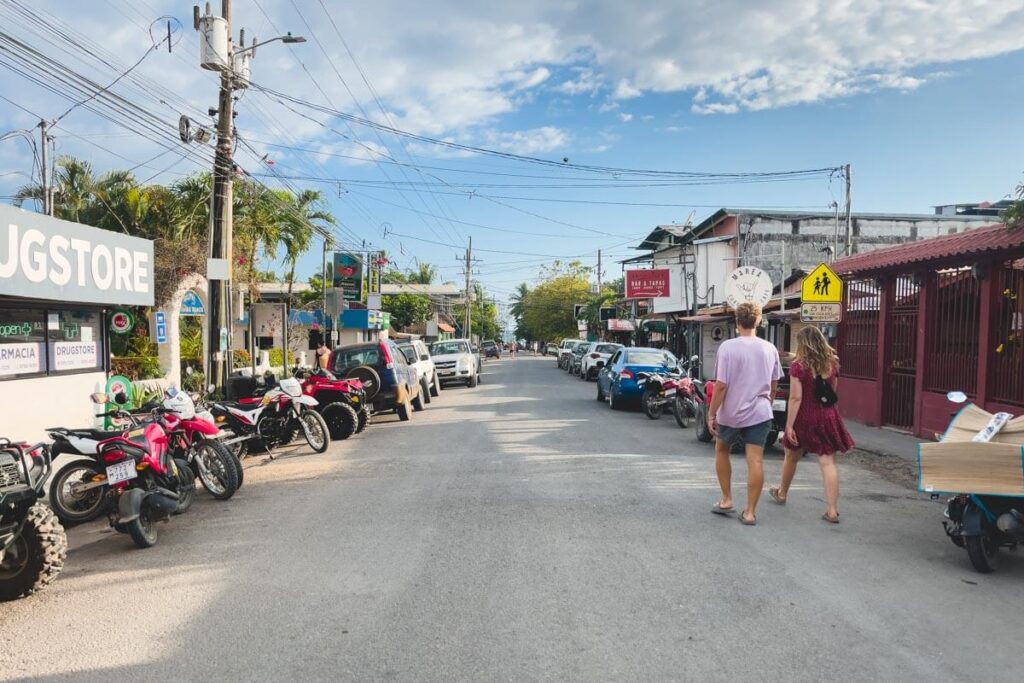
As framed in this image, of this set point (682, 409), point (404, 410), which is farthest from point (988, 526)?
point (404, 410)

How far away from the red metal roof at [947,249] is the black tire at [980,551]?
6.06 metres

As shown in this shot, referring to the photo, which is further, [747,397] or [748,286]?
[748,286]

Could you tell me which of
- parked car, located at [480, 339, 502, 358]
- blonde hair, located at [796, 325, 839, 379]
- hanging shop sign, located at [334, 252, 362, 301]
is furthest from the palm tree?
parked car, located at [480, 339, 502, 358]

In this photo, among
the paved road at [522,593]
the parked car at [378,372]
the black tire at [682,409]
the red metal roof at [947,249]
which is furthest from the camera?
the parked car at [378,372]

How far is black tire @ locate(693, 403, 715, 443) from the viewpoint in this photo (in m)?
12.0

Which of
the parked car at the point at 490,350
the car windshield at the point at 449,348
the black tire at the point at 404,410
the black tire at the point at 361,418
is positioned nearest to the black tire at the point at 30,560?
the black tire at the point at 361,418

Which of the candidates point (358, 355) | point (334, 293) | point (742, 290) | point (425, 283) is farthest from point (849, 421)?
point (425, 283)

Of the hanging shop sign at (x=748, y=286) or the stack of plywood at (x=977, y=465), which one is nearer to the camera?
the stack of plywood at (x=977, y=465)

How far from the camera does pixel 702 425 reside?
12344mm

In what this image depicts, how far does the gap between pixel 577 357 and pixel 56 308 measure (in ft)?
87.6

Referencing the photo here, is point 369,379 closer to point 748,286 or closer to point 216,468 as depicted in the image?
point 216,468

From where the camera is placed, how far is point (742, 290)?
14.5 m

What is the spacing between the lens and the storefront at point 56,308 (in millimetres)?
9688

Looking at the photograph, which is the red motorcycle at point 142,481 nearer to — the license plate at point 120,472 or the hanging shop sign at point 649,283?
the license plate at point 120,472
